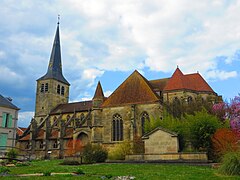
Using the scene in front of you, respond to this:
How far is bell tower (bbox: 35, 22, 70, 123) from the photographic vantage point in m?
51.1

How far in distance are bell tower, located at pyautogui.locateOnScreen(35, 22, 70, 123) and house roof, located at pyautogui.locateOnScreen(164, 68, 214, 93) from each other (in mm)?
26216

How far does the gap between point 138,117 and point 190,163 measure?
50.0 ft

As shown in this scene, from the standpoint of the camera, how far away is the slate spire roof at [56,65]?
176 ft

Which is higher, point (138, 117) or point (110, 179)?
point (138, 117)

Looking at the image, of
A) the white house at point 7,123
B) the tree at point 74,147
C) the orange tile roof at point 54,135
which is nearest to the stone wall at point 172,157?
the white house at point 7,123

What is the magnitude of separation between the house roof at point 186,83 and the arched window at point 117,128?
6.65 metres

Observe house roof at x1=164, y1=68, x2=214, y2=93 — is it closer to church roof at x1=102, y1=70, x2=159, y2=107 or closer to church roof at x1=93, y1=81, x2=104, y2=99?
church roof at x1=102, y1=70, x2=159, y2=107

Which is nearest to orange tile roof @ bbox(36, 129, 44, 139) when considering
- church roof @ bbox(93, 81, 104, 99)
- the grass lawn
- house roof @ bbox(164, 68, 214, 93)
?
church roof @ bbox(93, 81, 104, 99)

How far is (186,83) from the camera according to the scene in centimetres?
3272

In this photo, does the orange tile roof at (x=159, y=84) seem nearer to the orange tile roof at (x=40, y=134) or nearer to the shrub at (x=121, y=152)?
the shrub at (x=121, y=152)

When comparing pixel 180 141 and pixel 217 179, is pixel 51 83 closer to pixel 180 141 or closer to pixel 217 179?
pixel 180 141

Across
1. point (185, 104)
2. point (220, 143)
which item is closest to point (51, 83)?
point (185, 104)

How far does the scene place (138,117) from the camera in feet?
102

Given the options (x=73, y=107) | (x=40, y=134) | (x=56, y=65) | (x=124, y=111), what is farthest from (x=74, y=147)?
(x=56, y=65)
